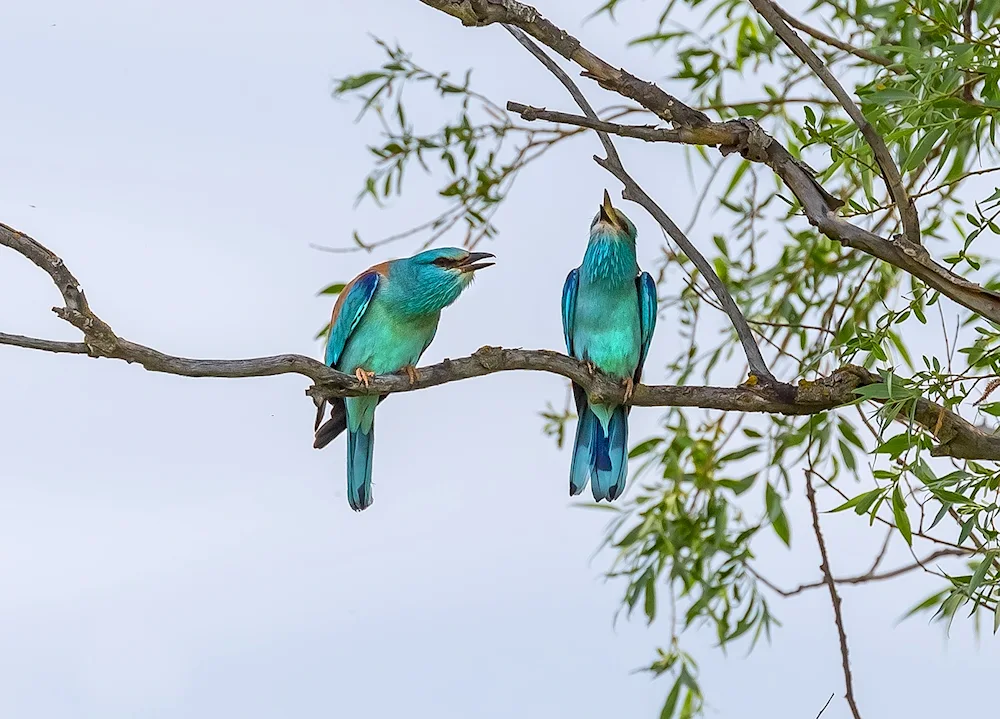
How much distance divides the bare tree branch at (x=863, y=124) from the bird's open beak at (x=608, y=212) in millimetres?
1003

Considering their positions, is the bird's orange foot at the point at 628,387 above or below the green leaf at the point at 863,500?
above

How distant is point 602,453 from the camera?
8.60ft

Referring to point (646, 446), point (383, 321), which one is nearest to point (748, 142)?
point (646, 446)

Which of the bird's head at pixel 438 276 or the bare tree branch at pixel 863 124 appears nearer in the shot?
the bare tree branch at pixel 863 124

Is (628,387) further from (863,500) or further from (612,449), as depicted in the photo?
(863,500)

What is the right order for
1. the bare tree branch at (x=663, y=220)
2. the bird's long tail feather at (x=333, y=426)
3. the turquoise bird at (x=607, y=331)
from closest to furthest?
the bare tree branch at (x=663, y=220) < the bird's long tail feather at (x=333, y=426) < the turquoise bird at (x=607, y=331)

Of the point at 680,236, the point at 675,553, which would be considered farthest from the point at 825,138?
the point at 675,553

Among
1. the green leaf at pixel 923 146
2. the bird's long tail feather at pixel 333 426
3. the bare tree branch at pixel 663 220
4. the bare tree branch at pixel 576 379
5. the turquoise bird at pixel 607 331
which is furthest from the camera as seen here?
the turquoise bird at pixel 607 331

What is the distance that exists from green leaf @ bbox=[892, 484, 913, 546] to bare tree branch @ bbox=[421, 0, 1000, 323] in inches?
11.8

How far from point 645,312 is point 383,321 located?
0.58 metres

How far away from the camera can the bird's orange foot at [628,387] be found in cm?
209

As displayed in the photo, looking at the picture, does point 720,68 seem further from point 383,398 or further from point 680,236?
point 383,398

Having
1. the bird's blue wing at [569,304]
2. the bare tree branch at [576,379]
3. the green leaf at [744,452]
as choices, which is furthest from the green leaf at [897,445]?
the bird's blue wing at [569,304]

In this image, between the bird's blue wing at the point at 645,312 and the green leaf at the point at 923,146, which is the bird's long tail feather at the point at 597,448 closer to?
the bird's blue wing at the point at 645,312
